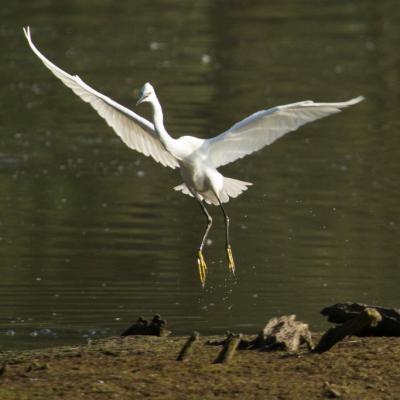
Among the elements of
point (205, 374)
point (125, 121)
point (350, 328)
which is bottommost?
point (205, 374)

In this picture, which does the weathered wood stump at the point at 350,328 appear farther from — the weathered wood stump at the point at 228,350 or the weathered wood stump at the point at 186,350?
the weathered wood stump at the point at 186,350

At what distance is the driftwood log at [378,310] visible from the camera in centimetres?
825

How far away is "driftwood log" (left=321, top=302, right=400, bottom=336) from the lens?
825 cm

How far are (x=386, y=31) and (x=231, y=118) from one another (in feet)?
34.9

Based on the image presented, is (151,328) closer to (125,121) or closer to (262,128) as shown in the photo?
(262,128)

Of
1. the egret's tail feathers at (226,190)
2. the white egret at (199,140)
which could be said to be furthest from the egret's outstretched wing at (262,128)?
the egret's tail feathers at (226,190)

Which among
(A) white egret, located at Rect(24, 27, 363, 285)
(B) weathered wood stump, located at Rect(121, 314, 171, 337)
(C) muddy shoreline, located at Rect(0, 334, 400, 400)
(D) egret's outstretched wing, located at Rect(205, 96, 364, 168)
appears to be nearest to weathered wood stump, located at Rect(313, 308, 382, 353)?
(C) muddy shoreline, located at Rect(0, 334, 400, 400)

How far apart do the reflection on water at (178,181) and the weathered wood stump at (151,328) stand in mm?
846

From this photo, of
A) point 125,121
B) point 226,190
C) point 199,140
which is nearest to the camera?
point 199,140

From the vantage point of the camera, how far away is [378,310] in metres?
8.18

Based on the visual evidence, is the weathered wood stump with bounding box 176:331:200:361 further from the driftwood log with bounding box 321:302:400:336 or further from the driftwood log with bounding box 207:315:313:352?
the driftwood log with bounding box 321:302:400:336

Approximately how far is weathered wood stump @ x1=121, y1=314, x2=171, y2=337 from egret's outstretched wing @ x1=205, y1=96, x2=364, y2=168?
1740 millimetres

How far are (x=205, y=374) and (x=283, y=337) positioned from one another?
0.80 metres

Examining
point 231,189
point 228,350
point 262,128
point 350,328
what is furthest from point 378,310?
point 231,189
